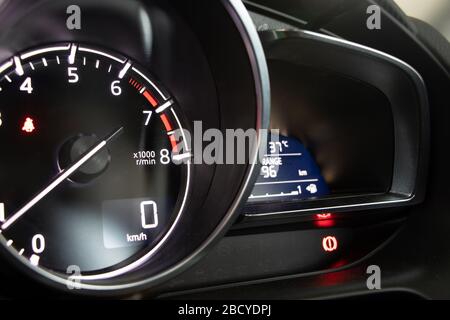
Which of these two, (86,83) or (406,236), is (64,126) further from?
(406,236)

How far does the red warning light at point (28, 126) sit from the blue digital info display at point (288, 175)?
63 cm

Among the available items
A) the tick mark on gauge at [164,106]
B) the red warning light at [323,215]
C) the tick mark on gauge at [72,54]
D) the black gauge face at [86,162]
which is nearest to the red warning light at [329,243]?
the red warning light at [323,215]

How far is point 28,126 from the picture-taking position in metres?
1.48

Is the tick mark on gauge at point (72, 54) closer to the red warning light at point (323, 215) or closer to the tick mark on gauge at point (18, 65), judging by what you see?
the tick mark on gauge at point (18, 65)

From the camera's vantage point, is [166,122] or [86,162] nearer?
[86,162]

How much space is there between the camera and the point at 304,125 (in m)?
1.97

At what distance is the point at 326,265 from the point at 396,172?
343mm

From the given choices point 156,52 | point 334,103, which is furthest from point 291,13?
point 156,52

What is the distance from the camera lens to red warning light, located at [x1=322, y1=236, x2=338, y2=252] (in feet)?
6.23

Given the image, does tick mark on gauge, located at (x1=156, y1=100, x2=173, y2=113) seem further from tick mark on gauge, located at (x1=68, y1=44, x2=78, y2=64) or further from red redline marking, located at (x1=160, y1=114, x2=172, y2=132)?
tick mark on gauge, located at (x1=68, y1=44, x2=78, y2=64)

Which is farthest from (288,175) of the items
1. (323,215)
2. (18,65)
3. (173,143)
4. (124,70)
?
(18,65)

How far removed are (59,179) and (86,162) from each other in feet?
0.25

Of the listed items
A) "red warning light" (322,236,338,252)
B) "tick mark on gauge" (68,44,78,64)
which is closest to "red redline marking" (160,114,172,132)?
"tick mark on gauge" (68,44,78,64)

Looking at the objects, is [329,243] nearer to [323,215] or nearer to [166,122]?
[323,215]
